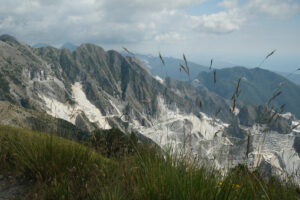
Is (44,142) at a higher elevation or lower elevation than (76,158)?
higher

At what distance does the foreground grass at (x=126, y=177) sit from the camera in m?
2.34

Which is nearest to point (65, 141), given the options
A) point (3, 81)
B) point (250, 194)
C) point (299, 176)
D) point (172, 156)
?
point (172, 156)

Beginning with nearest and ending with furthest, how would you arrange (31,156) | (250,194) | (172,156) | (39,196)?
(250,194)
(39,196)
(172,156)
(31,156)

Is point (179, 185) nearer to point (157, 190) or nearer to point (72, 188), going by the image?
point (157, 190)

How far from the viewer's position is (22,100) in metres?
174

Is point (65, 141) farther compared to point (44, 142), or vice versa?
point (65, 141)

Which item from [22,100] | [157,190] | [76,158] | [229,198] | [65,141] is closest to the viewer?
[229,198]

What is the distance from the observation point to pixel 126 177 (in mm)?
2895

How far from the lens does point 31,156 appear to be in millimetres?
3564

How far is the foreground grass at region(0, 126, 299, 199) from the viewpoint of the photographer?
7.68 feet

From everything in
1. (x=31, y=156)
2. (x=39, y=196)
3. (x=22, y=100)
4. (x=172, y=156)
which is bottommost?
(x=22, y=100)

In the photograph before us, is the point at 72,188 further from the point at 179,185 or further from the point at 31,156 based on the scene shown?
the point at 179,185

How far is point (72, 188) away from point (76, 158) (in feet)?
2.76

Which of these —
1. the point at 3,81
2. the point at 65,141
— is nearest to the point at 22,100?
the point at 3,81
